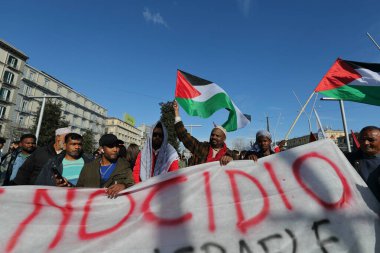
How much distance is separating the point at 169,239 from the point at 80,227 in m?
0.81

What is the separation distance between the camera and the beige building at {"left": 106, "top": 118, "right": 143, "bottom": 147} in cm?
10144

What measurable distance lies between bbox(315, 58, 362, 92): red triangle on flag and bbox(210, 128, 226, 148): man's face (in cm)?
261

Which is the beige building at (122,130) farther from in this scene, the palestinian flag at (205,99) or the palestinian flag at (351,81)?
the palestinian flag at (351,81)

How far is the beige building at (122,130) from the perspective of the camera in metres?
101

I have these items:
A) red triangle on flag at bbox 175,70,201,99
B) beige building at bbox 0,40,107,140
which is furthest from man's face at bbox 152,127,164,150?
beige building at bbox 0,40,107,140

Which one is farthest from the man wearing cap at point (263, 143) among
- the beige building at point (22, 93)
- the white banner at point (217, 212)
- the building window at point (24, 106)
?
the building window at point (24, 106)

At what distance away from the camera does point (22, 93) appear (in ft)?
177

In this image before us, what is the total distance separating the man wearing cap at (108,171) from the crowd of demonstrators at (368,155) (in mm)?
2269

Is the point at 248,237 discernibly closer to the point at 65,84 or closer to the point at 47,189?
the point at 47,189

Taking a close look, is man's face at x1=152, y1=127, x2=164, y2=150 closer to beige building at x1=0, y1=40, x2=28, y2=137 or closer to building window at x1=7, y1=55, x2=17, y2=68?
beige building at x1=0, y1=40, x2=28, y2=137

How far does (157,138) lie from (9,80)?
55107mm

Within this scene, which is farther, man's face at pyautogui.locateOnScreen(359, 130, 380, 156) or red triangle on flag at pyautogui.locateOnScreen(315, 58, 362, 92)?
red triangle on flag at pyautogui.locateOnScreen(315, 58, 362, 92)

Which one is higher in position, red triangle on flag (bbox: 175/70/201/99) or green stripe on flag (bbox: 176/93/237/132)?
red triangle on flag (bbox: 175/70/201/99)

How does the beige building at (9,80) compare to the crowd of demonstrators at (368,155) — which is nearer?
the crowd of demonstrators at (368,155)
